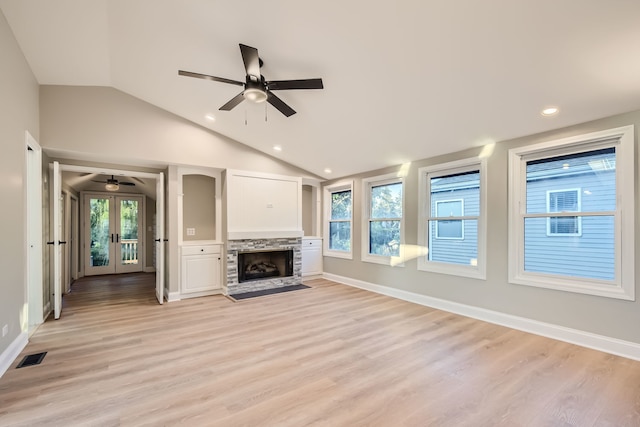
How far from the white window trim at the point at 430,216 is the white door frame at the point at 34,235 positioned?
541 centimetres

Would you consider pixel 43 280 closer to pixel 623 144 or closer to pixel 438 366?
pixel 438 366

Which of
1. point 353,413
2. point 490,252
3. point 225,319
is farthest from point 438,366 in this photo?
point 225,319

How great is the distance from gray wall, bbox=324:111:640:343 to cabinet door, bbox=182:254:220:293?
10.0 feet

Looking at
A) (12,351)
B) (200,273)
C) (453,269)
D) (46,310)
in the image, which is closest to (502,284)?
(453,269)

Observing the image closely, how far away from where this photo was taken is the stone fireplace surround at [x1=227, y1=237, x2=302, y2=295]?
5.45m

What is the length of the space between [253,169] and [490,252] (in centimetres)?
435

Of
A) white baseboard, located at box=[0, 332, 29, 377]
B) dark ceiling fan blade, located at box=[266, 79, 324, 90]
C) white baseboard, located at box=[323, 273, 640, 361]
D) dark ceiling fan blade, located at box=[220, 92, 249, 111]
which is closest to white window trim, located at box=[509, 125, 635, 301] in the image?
white baseboard, located at box=[323, 273, 640, 361]

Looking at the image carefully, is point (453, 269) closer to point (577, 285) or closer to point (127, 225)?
point (577, 285)

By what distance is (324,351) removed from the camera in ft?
9.95

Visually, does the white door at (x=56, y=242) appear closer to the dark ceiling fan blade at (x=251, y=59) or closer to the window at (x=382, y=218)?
the dark ceiling fan blade at (x=251, y=59)

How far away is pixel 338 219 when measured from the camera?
685 cm

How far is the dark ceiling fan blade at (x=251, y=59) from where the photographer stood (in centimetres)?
258

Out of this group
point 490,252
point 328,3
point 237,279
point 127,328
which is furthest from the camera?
point 237,279

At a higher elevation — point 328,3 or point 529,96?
point 328,3
